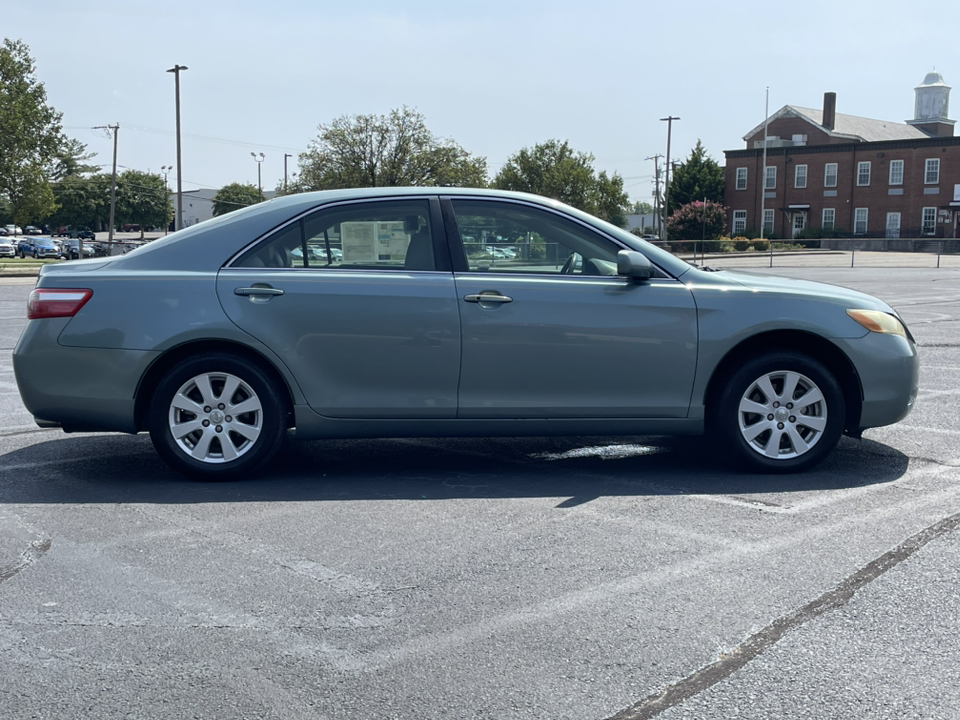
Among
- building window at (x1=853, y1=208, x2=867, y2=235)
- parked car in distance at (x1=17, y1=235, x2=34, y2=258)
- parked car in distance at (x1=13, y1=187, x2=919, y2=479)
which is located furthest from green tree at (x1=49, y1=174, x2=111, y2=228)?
parked car in distance at (x1=13, y1=187, x2=919, y2=479)

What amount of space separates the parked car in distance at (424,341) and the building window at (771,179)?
7545cm

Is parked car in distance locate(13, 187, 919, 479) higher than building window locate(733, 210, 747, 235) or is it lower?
lower

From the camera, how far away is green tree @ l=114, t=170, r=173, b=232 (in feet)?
384

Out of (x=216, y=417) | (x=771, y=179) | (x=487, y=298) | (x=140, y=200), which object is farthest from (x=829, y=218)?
(x=140, y=200)

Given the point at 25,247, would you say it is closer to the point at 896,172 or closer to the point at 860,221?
the point at 860,221

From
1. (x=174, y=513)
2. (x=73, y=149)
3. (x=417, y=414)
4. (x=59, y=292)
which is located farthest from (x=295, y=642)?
(x=73, y=149)

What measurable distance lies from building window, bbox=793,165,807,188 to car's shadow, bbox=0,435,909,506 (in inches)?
2907

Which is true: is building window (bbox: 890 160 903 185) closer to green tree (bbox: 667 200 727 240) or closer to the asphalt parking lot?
green tree (bbox: 667 200 727 240)

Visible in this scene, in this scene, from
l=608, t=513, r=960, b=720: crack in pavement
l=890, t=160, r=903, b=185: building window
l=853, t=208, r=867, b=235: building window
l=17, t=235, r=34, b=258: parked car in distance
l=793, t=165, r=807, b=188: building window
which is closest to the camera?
l=608, t=513, r=960, b=720: crack in pavement

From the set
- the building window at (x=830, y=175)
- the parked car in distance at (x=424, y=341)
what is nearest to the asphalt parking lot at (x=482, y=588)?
the parked car in distance at (x=424, y=341)

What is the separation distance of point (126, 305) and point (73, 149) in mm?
128190

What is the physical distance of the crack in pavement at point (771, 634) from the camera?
301 centimetres

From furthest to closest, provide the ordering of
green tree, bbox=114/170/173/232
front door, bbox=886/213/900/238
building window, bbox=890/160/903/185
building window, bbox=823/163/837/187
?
green tree, bbox=114/170/173/232 → building window, bbox=823/163/837/187 → front door, bbox=886/213/900/238 → building window, bbox=890/160/903/185

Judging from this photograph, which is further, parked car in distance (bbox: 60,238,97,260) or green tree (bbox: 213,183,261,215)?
green tree (bbox: 213,183,261,215)
